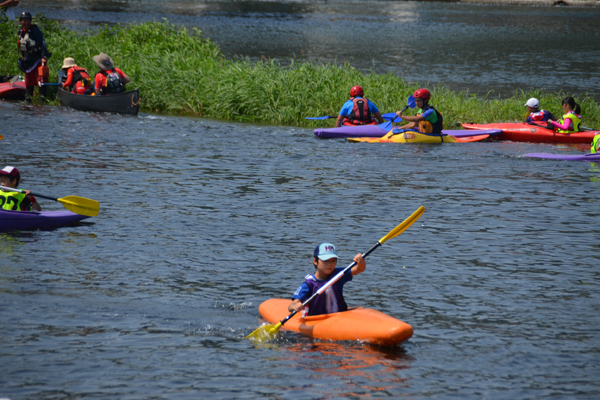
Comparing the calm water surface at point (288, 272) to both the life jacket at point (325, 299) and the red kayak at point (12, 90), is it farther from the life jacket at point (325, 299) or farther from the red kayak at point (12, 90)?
the red kayak at point (12, 90)

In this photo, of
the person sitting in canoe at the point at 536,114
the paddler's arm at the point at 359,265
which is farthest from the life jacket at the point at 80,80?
the paddler's arm at the point at 359,265

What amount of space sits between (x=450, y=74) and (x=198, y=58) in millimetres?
10437

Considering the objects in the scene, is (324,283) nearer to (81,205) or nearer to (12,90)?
(81,205)

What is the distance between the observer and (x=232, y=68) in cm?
1842

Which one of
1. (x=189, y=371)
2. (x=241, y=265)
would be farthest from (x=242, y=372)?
(x=241, y=265)

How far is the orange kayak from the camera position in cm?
586

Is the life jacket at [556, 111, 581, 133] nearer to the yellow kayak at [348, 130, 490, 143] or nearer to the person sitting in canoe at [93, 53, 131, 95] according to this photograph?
the yellow kayak at [348, 130, 490, 143]

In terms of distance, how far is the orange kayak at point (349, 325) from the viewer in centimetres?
586

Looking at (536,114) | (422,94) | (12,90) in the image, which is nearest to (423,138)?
(422,94)

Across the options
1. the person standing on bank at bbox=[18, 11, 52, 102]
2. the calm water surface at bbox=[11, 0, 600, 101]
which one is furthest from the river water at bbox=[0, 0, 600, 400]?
the calm water surface at bbox=[11, 0, 600, 101]

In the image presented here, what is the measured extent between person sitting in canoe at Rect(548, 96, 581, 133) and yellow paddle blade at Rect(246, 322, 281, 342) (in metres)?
11.2

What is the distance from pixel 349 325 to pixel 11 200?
16.3 ft

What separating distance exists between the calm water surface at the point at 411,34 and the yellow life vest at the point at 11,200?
45.2 feet

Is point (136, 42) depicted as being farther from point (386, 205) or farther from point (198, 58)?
point (386, 205)
